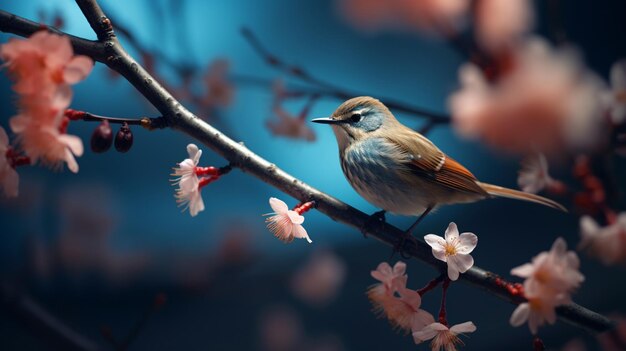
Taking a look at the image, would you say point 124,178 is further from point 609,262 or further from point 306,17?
point 609,262

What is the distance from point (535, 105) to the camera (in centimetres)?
92

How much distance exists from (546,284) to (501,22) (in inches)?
25.9

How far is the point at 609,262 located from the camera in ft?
2.80

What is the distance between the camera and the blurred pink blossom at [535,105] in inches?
35.2

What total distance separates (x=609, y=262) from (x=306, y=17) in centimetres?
75

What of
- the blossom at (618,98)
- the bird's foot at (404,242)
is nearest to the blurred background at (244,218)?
the blossom at (618,98)

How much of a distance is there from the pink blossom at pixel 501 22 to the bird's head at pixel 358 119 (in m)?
0.34

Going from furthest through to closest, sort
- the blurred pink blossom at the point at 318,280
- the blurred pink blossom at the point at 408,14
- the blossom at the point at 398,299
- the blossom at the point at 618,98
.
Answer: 1. the blurred pink blossom at the point at 318,280
2. the blurred pink blossom at the point at 408,14
3. the blossom at the point at 618,98
4. the blossom at the point at 398,299

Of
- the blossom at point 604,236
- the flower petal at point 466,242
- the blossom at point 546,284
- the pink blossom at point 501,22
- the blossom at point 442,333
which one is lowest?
the blossom at point 604,236

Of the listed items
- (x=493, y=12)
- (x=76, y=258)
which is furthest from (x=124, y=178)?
(x=493, y=12)

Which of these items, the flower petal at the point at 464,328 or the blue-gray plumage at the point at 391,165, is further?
the blue-gray plumage at the point at 391,165

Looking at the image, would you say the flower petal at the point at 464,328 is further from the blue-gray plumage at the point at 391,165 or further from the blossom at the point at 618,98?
the blossom at the point at 618,98

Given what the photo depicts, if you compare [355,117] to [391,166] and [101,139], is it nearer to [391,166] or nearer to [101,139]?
[391,166]

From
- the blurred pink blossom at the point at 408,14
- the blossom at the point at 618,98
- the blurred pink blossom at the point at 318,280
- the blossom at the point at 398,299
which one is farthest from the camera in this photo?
the blurred pink blossom at the point at 318,280
